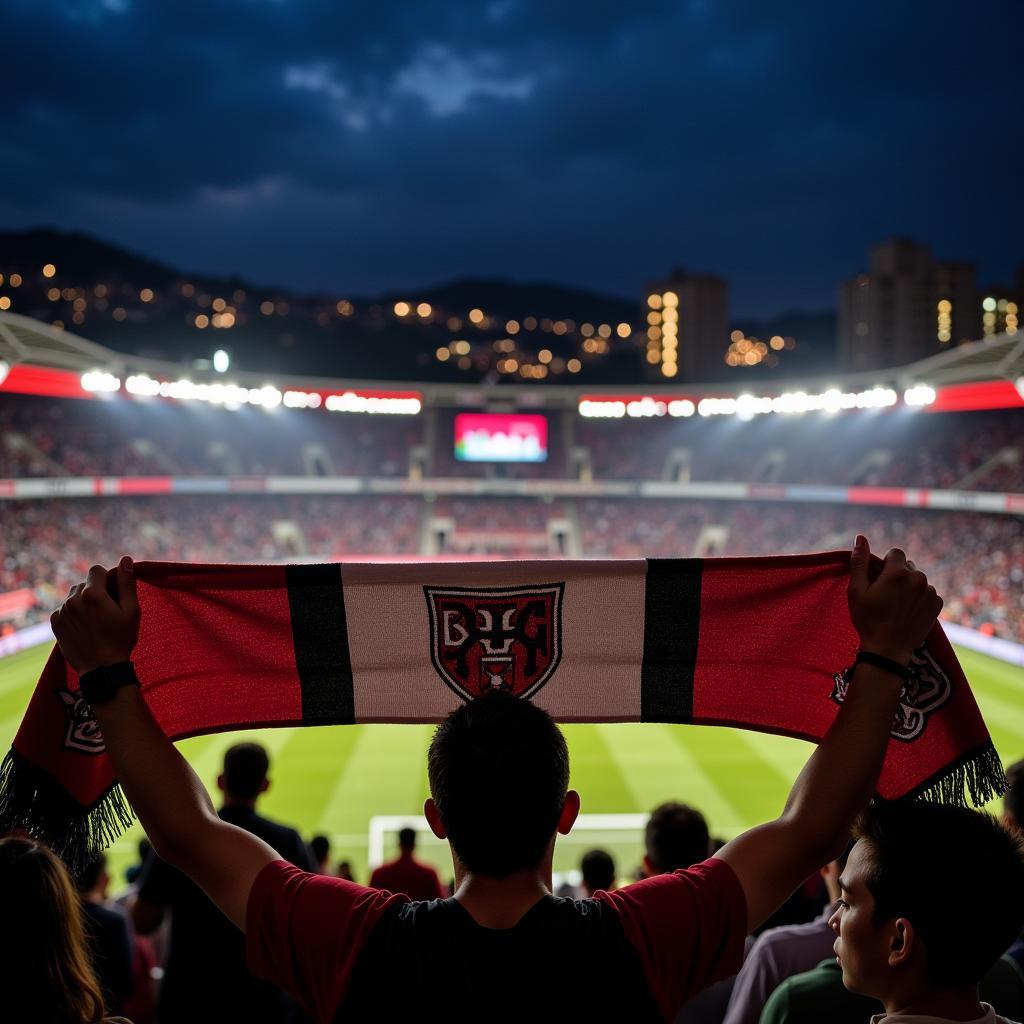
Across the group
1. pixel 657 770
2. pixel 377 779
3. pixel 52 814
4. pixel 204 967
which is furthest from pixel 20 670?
pixel 52 814

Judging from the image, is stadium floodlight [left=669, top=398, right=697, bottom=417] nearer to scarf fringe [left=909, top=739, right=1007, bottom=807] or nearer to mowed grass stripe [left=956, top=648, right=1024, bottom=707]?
mowed grass stripe [left=956, top=648, right=1024, bottom=707]

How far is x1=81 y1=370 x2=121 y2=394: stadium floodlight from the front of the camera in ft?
105

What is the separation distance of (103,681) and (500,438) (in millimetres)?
46238

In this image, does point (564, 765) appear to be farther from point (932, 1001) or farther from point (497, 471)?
point (497, 471)

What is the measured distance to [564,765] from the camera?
1822 millimetres

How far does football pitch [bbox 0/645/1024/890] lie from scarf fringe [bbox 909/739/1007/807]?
9.42 meters

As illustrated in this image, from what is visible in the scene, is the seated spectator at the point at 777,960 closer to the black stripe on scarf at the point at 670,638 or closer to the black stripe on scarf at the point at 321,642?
the black stripe on scarf at the point at 670,638

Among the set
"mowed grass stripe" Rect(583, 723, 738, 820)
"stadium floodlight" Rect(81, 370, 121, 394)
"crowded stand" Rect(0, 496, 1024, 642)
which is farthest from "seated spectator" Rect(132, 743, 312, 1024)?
"stadium floodlight" Rect(81, 370, 121, 394)

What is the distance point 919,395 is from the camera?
34.0 metres

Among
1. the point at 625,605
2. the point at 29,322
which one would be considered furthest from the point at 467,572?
the point at 29,322

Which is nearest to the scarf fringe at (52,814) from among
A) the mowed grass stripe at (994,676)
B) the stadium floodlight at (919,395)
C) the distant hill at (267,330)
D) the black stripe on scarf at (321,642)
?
the black stripe on scarf at (321,642)

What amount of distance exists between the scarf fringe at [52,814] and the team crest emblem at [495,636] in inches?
43.7

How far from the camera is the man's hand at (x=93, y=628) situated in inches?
76.4

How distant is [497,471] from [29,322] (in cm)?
2802
